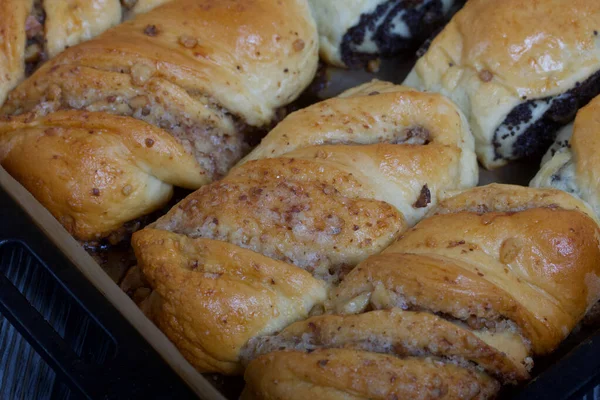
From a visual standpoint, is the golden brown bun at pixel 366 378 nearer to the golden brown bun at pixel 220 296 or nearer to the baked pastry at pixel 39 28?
the golden brown bun at pixel 220 296

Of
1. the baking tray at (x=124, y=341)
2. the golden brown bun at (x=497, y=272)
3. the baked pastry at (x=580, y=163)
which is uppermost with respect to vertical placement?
the baked pastry at (x=580, y=163)

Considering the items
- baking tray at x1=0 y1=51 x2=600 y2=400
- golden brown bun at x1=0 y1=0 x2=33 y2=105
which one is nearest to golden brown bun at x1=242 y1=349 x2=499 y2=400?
baking tray at x1=0 y1=51 x2=600 y2=400

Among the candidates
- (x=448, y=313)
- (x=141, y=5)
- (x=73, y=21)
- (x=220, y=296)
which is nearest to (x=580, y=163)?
(x=448, y=313)

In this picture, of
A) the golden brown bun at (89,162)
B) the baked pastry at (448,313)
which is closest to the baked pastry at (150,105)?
the golden brown bun at (89,162)

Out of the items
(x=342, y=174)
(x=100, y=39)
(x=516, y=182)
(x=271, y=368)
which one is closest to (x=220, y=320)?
(x=271, y=368)

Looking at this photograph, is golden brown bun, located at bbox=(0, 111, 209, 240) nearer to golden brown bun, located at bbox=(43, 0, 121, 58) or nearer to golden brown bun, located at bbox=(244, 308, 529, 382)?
golden brown bun, located at bbox=(43, 0, 121, 58)

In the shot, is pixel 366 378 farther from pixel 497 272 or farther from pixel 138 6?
pixel 138 6
